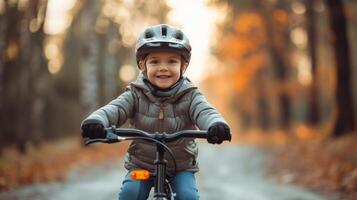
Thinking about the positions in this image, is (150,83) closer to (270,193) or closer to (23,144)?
(270,193)

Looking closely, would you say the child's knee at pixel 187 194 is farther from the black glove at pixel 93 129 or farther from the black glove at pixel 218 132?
the black glove at pixel 93 129

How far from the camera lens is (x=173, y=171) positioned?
4.19 metres

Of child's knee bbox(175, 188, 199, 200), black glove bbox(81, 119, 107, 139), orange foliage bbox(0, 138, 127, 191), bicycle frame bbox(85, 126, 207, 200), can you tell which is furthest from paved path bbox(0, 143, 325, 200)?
black glove bbox(81, 119, 107, 139)

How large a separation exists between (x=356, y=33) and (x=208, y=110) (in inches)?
1138

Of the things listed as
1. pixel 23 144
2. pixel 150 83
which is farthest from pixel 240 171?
pixel 150 83

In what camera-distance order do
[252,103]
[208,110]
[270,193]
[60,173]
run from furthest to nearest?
[252,103]
[60,173]
[270,193]
[208,110]

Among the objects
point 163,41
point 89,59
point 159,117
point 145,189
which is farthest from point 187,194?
point 89,59

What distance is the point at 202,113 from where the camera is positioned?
4039 mm

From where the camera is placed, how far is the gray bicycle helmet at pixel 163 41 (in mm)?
4180

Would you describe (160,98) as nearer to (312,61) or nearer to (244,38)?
(312,61)

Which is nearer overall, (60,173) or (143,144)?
(143,144)

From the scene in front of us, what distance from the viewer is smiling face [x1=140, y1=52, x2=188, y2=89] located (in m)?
4.31

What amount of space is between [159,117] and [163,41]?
0.59 m

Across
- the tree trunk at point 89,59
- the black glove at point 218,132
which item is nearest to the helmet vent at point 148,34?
the black glove at point 218,132
